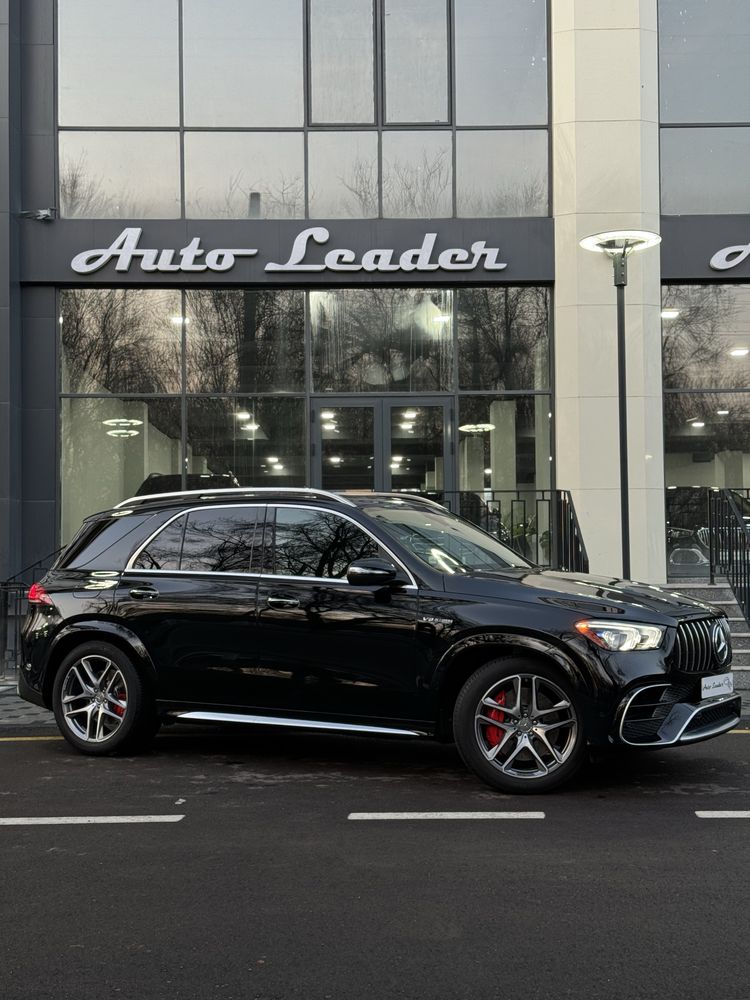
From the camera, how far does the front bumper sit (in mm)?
6352

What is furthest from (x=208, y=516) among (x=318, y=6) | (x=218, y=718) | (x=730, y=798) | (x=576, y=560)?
(x=318, y=6)

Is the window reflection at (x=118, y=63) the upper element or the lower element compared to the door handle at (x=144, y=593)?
upper

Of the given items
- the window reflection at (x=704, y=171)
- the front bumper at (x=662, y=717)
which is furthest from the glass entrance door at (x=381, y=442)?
the front bumper at (x=662, y=717)

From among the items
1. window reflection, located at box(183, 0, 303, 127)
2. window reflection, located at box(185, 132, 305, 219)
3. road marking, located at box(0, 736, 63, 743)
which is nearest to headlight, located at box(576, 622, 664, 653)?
road marking, located at box(0, 736, 63, 743)

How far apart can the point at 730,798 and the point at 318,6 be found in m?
13.2

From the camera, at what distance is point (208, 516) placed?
310 inches

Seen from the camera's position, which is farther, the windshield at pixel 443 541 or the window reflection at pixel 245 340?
the window reflection at pixel 245 340

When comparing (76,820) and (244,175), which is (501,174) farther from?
(76,820)

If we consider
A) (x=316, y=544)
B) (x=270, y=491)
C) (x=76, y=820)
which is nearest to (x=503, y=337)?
(x=270, y=491)

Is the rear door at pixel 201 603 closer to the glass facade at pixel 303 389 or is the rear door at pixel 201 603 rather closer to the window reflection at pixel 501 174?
the glass facade at pixel 303 389

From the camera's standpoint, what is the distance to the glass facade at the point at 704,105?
15.7m

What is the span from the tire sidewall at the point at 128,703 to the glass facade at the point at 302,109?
30.4 ft

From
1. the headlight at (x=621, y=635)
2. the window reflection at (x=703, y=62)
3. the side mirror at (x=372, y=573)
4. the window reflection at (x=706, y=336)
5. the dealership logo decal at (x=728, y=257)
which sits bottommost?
the headlight at (x=621, y=635)

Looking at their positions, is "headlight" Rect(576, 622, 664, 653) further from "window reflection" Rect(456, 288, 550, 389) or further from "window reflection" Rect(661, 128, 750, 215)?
"window reflection" Rect(661, 128, 750, 215)
